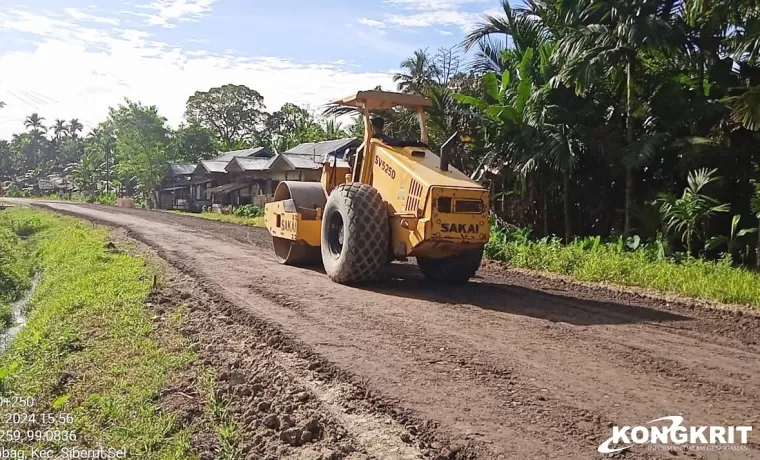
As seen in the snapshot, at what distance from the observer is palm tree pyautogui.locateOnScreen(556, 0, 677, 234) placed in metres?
12.5

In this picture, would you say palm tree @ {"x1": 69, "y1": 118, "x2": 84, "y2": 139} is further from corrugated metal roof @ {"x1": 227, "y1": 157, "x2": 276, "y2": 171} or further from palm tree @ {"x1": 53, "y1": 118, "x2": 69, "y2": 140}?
corrugated metal roof @ {"x1": 227, "y1": 157, "x2": 276, "y2": 171}

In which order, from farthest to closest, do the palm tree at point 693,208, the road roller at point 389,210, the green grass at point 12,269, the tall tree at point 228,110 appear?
1. the tall tree at point 228,110
2. the green grass at point 12,269
3. the palm tree at point 693,208
4. the road roller at point 389,210

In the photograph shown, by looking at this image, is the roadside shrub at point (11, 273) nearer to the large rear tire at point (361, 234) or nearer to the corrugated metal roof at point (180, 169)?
the large rear tire at point (361, 234)

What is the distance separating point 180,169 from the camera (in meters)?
52.5

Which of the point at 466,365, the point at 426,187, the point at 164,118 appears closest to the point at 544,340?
the point at 466,365

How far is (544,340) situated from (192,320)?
3881 millimetres

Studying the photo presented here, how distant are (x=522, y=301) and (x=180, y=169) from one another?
47041 millimetres

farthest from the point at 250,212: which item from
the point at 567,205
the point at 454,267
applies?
the point at 454,267

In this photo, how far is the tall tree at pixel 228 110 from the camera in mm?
71625

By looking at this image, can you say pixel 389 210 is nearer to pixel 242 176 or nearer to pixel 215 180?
pixel 242 176

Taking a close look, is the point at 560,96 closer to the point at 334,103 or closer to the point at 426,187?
the point at 334,103

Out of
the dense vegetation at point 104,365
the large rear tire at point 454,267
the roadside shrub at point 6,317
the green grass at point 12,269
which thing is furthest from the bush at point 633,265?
the green grass at point 12,269

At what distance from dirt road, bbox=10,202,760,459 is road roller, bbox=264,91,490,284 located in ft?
1.27

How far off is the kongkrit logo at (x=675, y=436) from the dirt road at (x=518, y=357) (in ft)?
0.23
